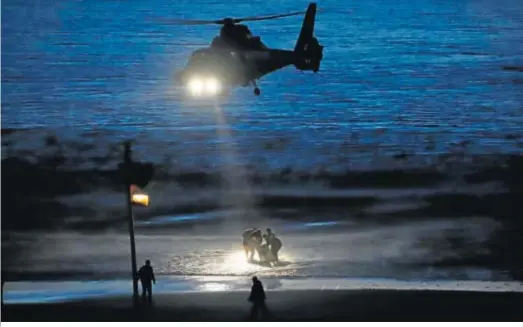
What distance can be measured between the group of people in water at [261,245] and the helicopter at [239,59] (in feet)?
8.06

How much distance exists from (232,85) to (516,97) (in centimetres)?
425

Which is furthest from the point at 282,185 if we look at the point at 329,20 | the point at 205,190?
the point at 329,20

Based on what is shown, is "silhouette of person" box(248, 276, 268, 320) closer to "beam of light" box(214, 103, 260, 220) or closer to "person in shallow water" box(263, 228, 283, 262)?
"person in shallow water" box(263, 228, 283, 262)

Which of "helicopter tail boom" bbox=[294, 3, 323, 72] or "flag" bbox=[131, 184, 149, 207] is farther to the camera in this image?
"helicopter tail boom" bbox=[294, 3, 323, 72]

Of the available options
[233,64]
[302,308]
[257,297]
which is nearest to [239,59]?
[233,64]

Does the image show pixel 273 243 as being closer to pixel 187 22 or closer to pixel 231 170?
pixel 231 170

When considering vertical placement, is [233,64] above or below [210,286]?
above

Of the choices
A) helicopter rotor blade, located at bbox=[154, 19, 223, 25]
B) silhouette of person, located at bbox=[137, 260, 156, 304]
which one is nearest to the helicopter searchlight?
helicopter rotor blade, located at bbox=[154, 19, 223, 25]

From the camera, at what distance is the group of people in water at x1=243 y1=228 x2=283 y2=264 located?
17.8 meters

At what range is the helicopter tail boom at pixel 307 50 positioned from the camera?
62.3 feet

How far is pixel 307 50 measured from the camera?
63.3ft

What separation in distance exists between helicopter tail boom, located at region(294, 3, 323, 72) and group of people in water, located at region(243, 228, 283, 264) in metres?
2.80

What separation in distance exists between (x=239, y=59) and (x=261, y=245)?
122 inches
